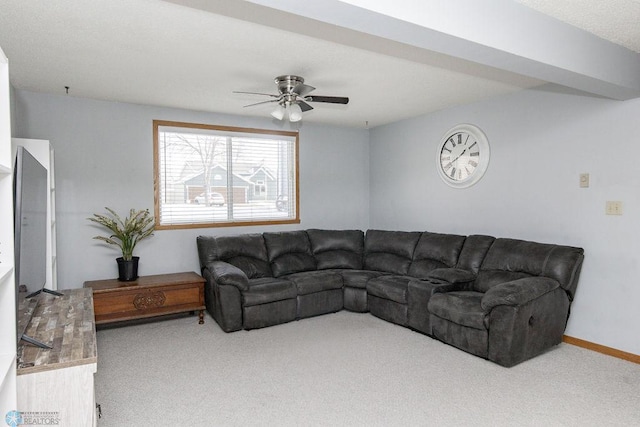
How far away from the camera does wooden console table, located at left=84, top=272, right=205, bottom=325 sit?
393cm

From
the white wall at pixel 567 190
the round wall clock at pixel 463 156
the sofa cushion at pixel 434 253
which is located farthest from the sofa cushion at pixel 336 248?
the round wall clock at pixel 463 156

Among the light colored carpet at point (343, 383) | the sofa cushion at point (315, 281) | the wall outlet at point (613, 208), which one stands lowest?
the light colored carpet at point (343, 383)

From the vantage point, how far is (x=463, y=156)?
4.78 metres

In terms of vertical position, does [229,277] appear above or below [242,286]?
above

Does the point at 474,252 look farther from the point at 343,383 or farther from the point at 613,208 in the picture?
the point at 343,383

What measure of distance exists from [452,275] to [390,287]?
0.68 metres

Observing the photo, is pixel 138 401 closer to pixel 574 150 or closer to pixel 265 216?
pixel 265 216

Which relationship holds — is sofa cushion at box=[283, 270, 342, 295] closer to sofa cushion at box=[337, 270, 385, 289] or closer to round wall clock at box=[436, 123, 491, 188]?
sofa cushion at box=[337, 270, 385, 289]

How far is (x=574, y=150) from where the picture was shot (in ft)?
12.2

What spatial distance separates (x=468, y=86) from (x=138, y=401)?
3.91 meters

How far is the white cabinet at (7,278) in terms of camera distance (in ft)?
5.27

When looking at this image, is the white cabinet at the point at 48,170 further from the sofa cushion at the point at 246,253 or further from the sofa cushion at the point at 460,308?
the sofa cushion at the point at 460,308

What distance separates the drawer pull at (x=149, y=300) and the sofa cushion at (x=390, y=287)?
7.52 ft

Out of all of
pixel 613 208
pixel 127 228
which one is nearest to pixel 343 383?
pixel 613 208
